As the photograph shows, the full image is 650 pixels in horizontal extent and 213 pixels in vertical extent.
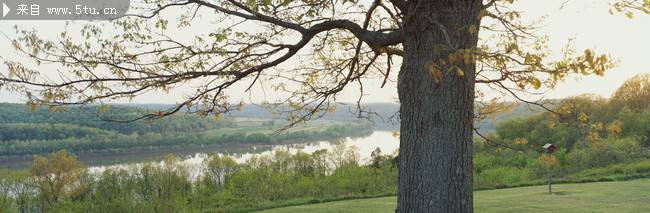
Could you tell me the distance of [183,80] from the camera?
278 centimetres

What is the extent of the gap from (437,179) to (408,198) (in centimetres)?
18

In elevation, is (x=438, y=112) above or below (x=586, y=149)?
above

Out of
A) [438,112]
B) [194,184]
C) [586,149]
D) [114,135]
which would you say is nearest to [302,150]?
[194,184]

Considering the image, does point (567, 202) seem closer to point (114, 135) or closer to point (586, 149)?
point (586, 149)

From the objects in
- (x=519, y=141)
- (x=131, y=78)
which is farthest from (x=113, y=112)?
(x=519, y=141)

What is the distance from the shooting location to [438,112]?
2.32m

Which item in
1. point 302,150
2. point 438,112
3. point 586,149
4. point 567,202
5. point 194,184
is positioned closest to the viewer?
point 438,112

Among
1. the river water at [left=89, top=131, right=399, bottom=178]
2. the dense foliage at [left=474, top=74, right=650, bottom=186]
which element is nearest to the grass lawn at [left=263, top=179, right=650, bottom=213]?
the dense foliage at [left=474, top=74, right=650, bottom=186]

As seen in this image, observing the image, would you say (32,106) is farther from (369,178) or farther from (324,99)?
(369,178)

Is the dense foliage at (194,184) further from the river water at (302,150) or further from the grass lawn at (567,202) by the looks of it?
the grass lawn at (567,202)

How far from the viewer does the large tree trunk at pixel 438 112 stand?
2.32 metres

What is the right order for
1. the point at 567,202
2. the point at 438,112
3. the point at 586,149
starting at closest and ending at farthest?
the point at 438,112, the point at 567,202, the point at 586,149

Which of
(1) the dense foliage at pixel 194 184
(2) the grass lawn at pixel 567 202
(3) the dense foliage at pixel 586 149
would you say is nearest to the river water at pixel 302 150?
(1) the dense foliage at pixel 194 184

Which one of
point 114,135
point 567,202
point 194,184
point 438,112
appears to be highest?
point 438,112
